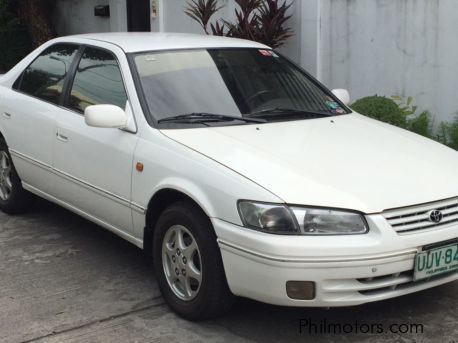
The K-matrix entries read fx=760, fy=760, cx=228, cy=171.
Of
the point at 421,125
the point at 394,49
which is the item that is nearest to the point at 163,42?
the point at 421,125

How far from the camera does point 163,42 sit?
534cm

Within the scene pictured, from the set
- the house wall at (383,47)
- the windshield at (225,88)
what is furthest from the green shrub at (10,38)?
the windshield at (225,88)

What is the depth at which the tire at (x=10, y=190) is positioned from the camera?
630 cm

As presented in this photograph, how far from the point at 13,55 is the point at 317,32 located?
781 cm

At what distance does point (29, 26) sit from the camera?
14.8 m

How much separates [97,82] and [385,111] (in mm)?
3627

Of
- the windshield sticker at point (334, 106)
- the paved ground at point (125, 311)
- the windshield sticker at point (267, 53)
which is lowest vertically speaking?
the paved ground at point (125, 311)

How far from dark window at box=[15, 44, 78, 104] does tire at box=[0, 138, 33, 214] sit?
587mm

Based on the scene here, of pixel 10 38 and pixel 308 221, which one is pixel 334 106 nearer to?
pixel 308 221

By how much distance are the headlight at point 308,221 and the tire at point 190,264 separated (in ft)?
1.26

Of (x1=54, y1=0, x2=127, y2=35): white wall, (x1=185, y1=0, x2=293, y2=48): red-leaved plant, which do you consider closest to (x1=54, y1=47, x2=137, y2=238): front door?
(x1=185, y1=0, x2=293, y2=48): red-leaved plant

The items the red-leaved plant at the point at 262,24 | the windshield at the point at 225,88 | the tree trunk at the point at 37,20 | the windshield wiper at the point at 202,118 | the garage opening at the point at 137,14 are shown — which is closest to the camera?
the windshield wiper at the point at 202,118

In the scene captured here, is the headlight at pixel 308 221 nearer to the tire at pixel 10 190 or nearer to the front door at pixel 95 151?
the front door at pixel 95 151

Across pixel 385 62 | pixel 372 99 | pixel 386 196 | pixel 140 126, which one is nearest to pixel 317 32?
pixel 385 62
